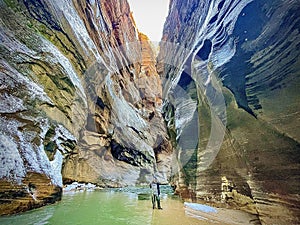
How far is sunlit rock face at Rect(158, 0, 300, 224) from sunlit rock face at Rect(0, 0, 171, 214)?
6.18 m

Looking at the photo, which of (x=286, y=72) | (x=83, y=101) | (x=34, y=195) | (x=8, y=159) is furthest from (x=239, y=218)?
(x=83, y=101)

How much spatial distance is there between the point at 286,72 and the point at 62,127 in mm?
10219

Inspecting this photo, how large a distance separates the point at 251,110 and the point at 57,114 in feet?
31.0

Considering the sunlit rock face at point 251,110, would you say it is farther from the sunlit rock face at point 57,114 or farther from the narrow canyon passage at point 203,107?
the sunlit rock face at point 57,114

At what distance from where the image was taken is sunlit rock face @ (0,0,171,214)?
241 inches

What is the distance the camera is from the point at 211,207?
6168 millimetres

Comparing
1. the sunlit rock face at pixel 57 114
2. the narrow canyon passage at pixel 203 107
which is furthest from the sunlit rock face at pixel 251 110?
the sunlit rock face at pixel 57 114

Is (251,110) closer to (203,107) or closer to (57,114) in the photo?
(203,107)

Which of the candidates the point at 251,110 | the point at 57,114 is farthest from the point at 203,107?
the point at 57,114

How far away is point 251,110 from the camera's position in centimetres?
456

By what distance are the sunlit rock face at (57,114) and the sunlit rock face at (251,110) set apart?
243 inches

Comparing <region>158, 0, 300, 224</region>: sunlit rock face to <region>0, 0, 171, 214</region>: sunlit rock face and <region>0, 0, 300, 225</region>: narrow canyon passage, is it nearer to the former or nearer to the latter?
<region>0, 0, 300, 225</region>: narrow canyon passage

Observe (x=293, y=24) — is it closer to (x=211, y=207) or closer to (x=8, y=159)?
(x=211, y=207)

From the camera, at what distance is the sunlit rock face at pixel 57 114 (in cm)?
611
